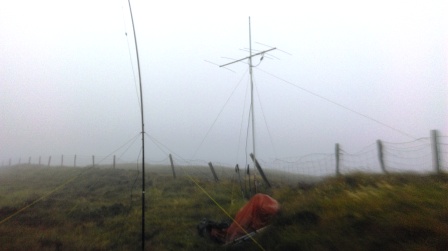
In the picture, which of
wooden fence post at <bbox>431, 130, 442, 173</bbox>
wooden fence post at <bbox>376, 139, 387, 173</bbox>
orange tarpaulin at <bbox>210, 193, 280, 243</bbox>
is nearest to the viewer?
orange tarpaulin at <bbox>210, 193, 280, 243</bbox>

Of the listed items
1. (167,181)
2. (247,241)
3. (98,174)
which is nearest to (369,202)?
(247,241)

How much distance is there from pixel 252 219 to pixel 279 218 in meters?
0.60

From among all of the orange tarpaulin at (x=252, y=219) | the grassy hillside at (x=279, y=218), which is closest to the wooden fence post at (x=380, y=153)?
the grassy hillside at (x=279, y=218)

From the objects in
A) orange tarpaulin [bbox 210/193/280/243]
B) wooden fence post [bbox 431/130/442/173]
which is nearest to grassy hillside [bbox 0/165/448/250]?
orange tarpaulin [bbox 210/193/280/243]

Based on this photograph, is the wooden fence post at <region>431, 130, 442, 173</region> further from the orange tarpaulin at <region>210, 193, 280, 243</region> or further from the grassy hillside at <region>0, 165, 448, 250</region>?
the orange tarpaulin at <region>210, 193, 280, 243</region>

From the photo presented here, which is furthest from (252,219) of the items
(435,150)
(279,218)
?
(435,150)

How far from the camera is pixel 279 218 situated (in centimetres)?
772

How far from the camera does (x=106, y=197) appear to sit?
54.3 feet

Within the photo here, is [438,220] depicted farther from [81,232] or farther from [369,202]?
[81,232]

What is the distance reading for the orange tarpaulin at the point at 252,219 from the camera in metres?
7.80

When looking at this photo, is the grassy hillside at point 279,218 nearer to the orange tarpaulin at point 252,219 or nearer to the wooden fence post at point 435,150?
the orange tarpaulin at point 252,219

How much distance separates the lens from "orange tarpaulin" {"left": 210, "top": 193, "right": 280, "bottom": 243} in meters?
7.80

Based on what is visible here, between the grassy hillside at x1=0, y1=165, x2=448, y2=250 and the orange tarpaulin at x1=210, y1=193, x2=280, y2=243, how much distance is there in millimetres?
275

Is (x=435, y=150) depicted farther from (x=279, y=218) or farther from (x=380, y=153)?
(x=279, y=218)
